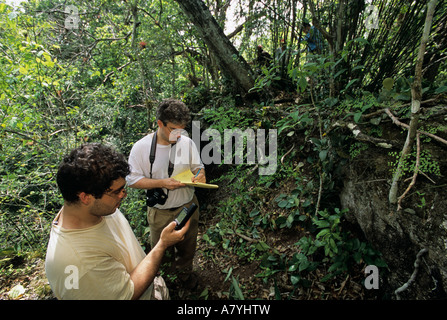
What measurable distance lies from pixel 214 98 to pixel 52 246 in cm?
416

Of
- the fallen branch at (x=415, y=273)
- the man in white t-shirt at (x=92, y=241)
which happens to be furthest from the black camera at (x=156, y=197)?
the fallen branch at (x=415, y=273)

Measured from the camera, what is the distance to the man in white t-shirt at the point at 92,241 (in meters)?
1.21

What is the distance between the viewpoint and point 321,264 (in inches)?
90.7

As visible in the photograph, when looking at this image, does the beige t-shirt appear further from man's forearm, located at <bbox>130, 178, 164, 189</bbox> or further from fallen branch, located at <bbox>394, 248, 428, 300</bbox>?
fallen branch, located at <bbox>394, 248, 428, 300</bbox>

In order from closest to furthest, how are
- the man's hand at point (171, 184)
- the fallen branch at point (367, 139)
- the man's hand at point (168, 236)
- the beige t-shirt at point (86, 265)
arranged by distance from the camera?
the beige t-shirt at point (86, 265)
the man's hand at point (168, 236)
the fallen branch at point (367, 139)
the man's hand at point (171, 184)

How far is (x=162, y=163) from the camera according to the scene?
242 centimetres

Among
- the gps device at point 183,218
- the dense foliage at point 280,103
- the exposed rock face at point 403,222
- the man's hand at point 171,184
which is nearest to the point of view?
the exposed rock face at point 403,222

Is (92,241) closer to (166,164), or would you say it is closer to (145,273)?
(145,273)

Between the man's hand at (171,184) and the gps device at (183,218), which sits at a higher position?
the man's hand at (171,184)

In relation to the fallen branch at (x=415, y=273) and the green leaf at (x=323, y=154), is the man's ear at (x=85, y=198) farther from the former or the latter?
the fallen branch at (x=415, y=273)
